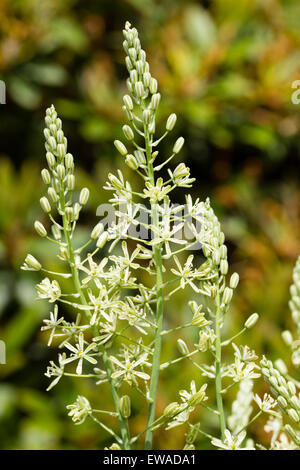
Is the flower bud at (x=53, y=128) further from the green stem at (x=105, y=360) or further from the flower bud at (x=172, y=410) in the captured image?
the flower bud at (x=172, y=410)

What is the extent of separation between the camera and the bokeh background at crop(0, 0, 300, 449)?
176 centimetres

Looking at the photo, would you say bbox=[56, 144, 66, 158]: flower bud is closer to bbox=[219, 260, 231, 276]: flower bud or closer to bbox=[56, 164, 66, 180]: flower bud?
bbox=[56, 164, 66, 180]: flower bud

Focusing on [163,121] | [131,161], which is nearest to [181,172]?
[131,161]

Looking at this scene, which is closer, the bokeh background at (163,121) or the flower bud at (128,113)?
the flower bud at (128,113)

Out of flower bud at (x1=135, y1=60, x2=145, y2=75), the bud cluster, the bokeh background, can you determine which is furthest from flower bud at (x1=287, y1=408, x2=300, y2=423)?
the bokeh background

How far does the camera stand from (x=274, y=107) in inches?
79.9

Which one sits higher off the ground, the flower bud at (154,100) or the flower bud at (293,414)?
the flower bud at (154,100)

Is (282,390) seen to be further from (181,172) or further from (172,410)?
(181,172)

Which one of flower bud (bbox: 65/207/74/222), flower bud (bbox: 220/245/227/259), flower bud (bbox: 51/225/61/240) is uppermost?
flower bud (bbox: 65/207/74/222)

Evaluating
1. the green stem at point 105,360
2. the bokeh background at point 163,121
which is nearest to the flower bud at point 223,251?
the green stem at point 105,360

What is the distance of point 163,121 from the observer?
6.47 feet

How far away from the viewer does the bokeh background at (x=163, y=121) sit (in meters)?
1.76

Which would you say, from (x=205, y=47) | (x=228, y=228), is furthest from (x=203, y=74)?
(x=228, y=228)
